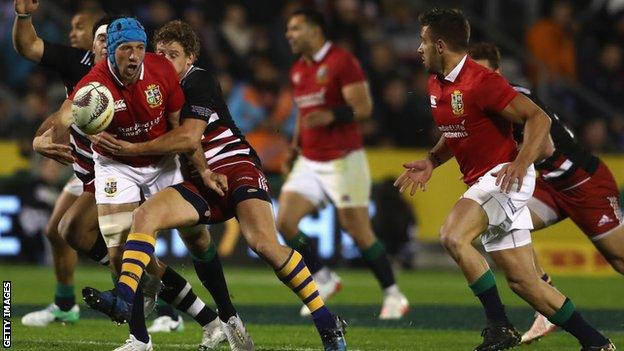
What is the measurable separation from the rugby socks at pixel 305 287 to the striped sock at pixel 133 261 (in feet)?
2.75

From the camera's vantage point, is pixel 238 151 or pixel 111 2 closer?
pixel 238 151

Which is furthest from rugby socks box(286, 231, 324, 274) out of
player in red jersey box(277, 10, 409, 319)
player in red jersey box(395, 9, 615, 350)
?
player in red jersey box(395, 9, 615, 350)

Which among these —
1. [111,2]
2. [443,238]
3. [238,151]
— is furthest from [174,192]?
[111,2]

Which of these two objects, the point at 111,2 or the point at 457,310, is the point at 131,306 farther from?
the point at 111,2

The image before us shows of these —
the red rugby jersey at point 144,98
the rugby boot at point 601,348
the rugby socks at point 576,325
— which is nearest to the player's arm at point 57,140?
the red rugby jersey at point 144,98

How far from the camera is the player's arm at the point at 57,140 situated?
8.02 meters

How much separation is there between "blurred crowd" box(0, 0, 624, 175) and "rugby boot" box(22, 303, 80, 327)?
722 centimetres

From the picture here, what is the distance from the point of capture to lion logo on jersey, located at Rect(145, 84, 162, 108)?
805 centimetres

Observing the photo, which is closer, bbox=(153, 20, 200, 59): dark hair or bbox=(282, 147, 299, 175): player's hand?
bbox=(153, 20, 200, 59): dark hair

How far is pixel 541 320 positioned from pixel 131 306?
3304 millimetres

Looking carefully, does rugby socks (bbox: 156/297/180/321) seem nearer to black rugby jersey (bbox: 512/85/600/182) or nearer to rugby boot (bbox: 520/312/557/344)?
rugby boot (bbox: 520/312/557/344)

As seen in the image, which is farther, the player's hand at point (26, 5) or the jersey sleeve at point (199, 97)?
the player's hand at point (26, 5)

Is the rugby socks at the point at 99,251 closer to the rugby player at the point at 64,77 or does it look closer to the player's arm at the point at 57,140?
the rugby player at the point at 64,77

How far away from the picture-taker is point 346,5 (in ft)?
61.5
